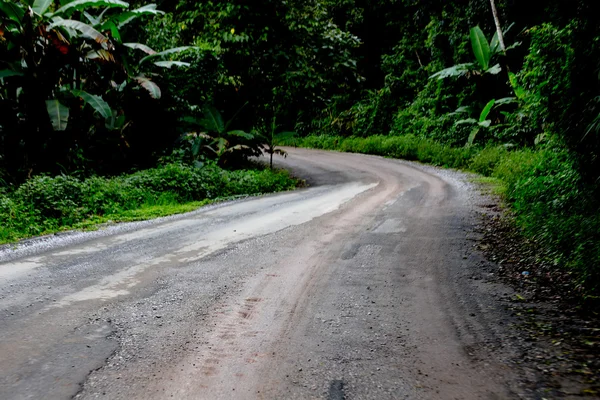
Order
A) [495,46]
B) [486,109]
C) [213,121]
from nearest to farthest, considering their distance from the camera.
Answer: [213,121]
[486,109]
[495,46]

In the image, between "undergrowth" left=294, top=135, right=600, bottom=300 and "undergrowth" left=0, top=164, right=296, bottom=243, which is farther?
"undergrowth" left=0, top=164, right=296, bottom=243

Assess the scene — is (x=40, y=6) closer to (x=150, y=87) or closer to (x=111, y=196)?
(x=150, y=87)

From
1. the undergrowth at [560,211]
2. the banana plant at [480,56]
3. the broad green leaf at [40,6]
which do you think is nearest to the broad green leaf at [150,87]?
the broad green leaf at [40,6]

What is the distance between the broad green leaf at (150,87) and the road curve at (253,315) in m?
4.64

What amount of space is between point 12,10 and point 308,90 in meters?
12.0

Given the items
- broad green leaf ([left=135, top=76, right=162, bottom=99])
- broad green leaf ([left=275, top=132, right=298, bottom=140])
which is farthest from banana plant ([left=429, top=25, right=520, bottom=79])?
broad green leaf ([left=135, top=76, right=162, bottom=99])

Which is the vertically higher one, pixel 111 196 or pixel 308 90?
pixel 308 90

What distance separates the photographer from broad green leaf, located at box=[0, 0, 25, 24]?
8805mm

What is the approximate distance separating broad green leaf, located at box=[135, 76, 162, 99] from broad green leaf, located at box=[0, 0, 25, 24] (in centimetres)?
296

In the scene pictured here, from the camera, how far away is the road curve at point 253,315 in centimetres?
305

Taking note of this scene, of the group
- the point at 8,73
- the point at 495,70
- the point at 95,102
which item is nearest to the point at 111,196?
the point at 95,102

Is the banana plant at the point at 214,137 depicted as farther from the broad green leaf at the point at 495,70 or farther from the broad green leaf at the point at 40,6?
the broad green leaf at the point at 495,70

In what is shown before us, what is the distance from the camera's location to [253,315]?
13.5 ft

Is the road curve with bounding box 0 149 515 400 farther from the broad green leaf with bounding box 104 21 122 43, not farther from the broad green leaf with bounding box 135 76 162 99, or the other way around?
the broad green leaf with bounding box 104 21 122 43
